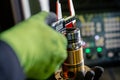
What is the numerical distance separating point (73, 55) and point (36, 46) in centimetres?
20

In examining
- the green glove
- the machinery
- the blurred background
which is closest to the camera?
the green glove

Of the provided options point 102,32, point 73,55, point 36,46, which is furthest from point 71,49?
point 102,32

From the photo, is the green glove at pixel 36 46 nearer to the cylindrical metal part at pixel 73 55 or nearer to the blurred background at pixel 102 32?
the cylindrical metal part at pixel 73 55

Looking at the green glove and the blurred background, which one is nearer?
the green glove

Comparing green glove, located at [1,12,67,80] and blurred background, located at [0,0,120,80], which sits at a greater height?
green glove, located at [1,12,67,80]

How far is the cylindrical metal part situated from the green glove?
0.11 metres

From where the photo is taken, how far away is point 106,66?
1.10 m

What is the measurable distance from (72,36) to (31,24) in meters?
0.15


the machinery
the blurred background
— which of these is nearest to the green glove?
the machinery

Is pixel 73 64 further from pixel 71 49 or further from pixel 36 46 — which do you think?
pixel 36 46

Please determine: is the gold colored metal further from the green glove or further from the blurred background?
the blurred background

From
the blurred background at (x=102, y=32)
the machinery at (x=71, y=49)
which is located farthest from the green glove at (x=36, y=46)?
the blurred background at (x=102, y=32)

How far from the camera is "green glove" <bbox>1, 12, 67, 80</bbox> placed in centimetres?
32

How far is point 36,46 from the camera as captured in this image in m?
0.35
